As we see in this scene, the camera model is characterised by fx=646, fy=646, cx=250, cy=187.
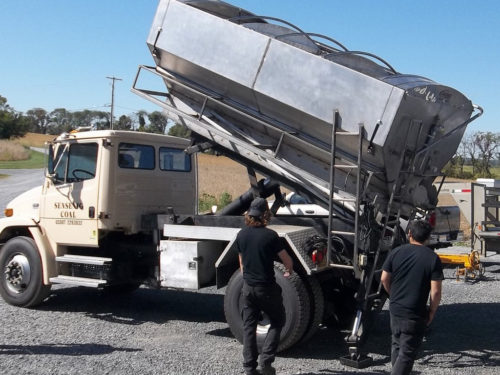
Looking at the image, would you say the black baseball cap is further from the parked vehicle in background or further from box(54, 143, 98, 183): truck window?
box(54, 143, 98, 183): truck window

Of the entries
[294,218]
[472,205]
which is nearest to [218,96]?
[294,218]

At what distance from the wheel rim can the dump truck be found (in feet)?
2.54

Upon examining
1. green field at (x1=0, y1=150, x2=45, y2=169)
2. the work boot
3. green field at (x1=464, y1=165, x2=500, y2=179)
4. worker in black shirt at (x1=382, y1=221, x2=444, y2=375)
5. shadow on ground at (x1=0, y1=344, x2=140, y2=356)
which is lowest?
shadow on ground at (x1=0, y1=344, x2=140, y2=356)

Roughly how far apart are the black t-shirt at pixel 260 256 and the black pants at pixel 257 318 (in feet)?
0.28

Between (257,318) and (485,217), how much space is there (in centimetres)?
865

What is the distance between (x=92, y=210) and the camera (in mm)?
8688

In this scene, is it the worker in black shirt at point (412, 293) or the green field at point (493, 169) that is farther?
the green field at point (493, 169)

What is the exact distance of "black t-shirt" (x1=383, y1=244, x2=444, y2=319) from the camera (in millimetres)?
5176

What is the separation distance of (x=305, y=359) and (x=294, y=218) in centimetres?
159

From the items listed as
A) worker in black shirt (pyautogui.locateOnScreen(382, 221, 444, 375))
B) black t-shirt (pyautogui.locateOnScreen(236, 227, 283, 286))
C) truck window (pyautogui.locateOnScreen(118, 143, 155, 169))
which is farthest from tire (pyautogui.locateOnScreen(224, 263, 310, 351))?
truck window (pyautogui.locateOnScreen(118, 143, 155, 169))

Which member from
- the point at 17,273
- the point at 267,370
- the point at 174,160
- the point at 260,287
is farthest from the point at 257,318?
the point at 17,273

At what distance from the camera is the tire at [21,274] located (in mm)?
9180

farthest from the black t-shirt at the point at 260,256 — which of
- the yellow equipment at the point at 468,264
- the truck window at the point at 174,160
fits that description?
the yellow equipment at the point at 468,264

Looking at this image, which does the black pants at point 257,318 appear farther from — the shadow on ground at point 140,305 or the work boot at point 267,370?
the shadow on ground at point 140,305
